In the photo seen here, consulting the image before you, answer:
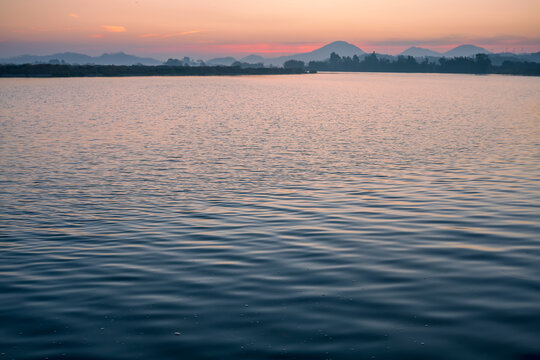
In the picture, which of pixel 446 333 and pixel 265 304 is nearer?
pixel 446 333

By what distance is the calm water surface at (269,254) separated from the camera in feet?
32.4

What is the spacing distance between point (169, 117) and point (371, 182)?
133 feet

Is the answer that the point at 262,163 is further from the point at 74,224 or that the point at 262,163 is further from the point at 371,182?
the point at 74,224

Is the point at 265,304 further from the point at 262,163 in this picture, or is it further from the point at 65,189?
the point at 262,163

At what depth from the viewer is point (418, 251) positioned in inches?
601

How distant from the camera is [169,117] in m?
61.8

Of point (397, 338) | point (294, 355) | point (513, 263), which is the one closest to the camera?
A: point (294, 355)

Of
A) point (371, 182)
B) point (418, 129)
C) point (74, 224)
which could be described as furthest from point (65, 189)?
point (418, 129)

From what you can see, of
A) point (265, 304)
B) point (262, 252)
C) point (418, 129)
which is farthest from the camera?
point (418, 129)

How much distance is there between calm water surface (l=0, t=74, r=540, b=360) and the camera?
988cm

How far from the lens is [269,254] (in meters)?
14.9

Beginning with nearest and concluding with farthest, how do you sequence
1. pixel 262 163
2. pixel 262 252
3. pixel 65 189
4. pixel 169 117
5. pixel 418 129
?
pixel 262 252 < pixel 65 189 < pixel 262 163 < pixel 418 129 < pixel 169 117

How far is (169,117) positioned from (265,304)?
52.9 metres

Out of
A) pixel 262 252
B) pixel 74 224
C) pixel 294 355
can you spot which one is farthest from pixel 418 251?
pixel 74 224
